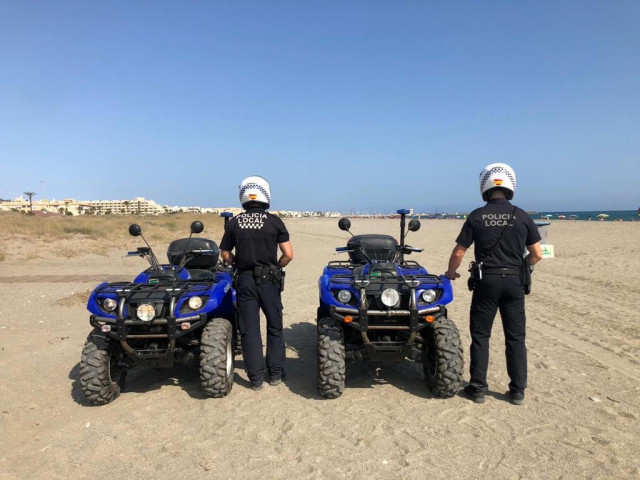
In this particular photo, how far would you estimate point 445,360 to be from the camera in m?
4.11

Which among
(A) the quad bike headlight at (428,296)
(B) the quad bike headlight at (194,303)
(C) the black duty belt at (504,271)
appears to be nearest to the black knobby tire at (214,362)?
(B) the quad bike headlight at (194,303)

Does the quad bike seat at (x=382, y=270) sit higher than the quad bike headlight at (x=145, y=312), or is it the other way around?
the quad bike seat at (x=382, y=270)

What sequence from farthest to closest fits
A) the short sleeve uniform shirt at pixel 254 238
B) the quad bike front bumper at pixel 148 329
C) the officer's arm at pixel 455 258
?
the short sleeve uniform shirt at pixel 254 238 < the officer's arm at pixel 455 258 < the quad bike front bumper at pixel 148 329

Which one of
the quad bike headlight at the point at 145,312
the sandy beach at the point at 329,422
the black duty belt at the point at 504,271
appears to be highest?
the black duty belt at the point at 504,271

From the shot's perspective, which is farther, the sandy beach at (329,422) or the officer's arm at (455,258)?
the officer's arm at (455,258)

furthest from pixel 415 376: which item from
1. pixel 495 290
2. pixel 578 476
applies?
pixel 578 476

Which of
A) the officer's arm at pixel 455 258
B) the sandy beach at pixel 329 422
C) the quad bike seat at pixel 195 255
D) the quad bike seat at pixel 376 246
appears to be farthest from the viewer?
the quad bike seat at pixel 376 246

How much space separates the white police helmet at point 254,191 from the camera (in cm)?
474

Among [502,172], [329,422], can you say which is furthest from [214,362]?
[502,172]

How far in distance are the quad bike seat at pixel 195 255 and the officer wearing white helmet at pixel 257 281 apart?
1.07 m

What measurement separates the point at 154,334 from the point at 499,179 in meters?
3.78

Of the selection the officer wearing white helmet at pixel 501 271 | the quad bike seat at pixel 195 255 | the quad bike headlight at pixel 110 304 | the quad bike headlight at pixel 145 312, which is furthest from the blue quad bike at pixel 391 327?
the quad bike headlight at pixel 110 304

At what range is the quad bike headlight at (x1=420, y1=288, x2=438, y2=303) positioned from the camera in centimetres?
421

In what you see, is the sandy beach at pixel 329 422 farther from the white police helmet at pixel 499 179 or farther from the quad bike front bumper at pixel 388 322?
the white police helmet at pixel 499 179
